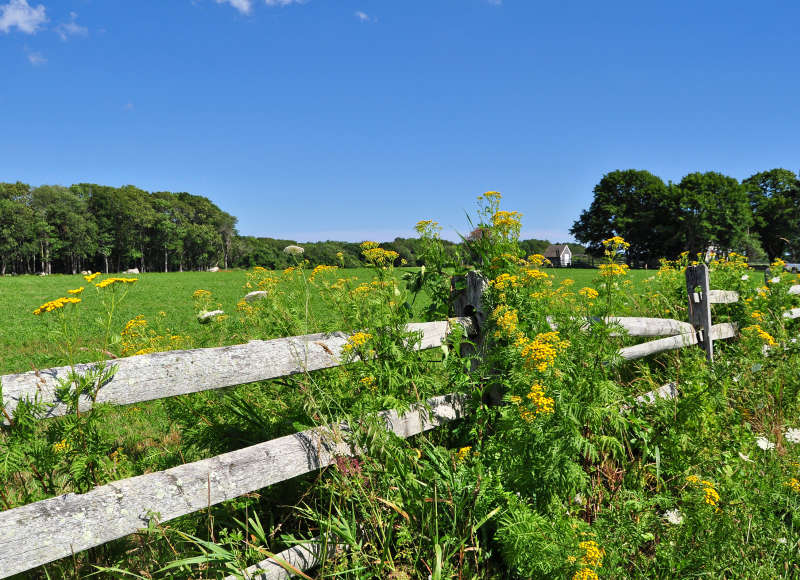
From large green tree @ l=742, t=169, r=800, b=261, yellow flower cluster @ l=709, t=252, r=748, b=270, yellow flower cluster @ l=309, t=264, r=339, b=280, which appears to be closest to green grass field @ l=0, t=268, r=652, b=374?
yellow flower cluster @ l=309, t=264, r=339, b=280

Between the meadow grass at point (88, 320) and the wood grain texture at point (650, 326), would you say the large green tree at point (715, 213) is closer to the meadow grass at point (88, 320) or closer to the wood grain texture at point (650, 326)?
the meadow grass at point (88, 320)

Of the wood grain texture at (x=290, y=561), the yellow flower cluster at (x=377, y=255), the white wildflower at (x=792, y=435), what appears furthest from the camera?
the white wildflower at (x=792, y=435)

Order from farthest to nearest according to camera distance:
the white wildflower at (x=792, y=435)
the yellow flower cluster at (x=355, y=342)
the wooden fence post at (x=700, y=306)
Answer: the wooden fence post at (x=700, y=306) < the white wildflower at (x=792, y=435) < the yellow flower cluster at (x=355, y=342)

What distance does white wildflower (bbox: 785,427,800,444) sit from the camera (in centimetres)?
432

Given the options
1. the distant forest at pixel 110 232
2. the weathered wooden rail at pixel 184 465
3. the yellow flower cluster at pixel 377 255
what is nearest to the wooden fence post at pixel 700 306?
the weathered wooden rail at pixel 184 465

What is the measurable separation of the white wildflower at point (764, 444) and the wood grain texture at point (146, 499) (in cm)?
347

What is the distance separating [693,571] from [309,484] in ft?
7.40

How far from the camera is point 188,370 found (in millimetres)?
2275

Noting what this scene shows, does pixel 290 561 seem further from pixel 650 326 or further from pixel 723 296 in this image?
pixel 723 296

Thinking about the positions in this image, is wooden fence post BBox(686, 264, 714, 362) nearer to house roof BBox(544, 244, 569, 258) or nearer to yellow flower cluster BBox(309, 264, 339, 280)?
yellow flower cluster BBox(309, 264, 339, 280)

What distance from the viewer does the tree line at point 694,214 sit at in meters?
57.2

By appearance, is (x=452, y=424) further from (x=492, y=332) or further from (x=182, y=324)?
(x=182, y=324)

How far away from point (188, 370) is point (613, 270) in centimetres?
303

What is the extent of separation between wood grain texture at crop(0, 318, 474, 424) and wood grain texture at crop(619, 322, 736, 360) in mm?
2790
